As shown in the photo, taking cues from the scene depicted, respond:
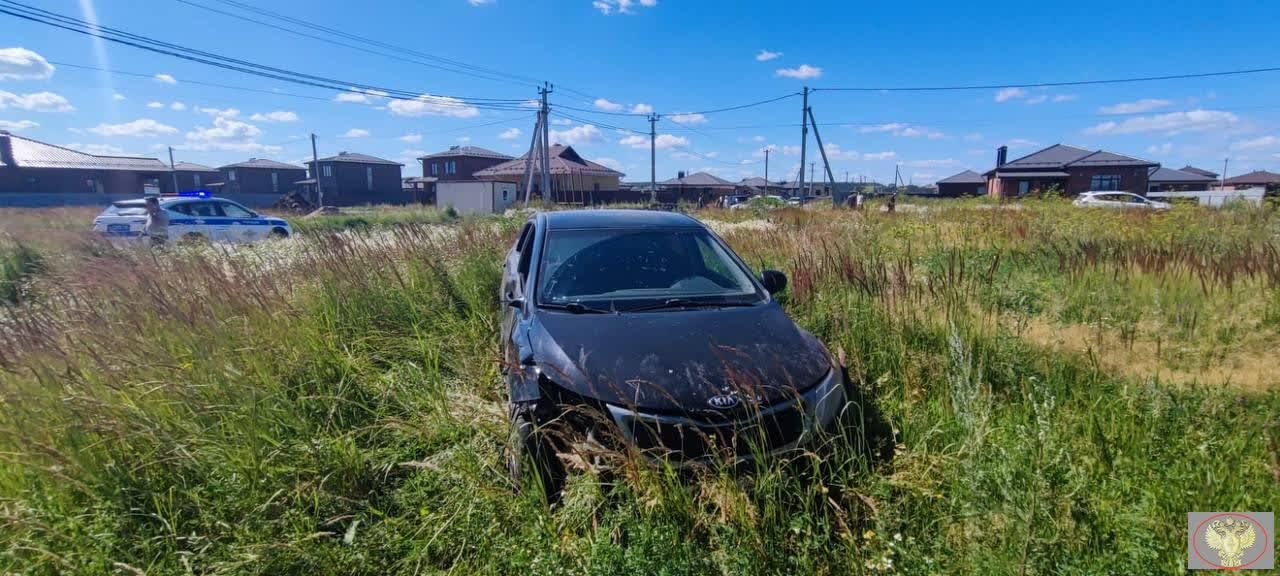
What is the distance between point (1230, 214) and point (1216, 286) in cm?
948

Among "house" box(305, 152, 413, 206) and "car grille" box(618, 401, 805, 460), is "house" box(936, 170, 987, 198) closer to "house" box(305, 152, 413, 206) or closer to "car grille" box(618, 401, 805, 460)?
"house" box(305, 152, 413, 206)

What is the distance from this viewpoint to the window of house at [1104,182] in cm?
4256

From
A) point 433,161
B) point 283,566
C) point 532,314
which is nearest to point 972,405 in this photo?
point 532,314

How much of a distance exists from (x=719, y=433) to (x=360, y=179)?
6562 centimetres

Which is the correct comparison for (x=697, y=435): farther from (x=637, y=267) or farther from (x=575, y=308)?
(x=637, y=267)

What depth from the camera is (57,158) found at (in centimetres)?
4481

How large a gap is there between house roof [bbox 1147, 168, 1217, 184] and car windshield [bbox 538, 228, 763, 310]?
78551 mm

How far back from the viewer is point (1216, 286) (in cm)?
509

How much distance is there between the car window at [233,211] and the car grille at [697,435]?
49.7 ft

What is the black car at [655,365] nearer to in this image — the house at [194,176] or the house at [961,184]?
the house at [961,184]

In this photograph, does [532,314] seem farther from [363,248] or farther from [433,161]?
[433,161]

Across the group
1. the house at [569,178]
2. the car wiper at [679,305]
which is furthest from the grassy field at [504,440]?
the house at [569,178]

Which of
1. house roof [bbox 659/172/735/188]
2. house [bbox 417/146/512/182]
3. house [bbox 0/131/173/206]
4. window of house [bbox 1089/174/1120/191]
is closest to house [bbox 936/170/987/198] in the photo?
window of house [bbox 1089/174/1120/191]

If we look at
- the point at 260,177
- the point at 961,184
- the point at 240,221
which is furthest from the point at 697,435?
the point at 260,177
